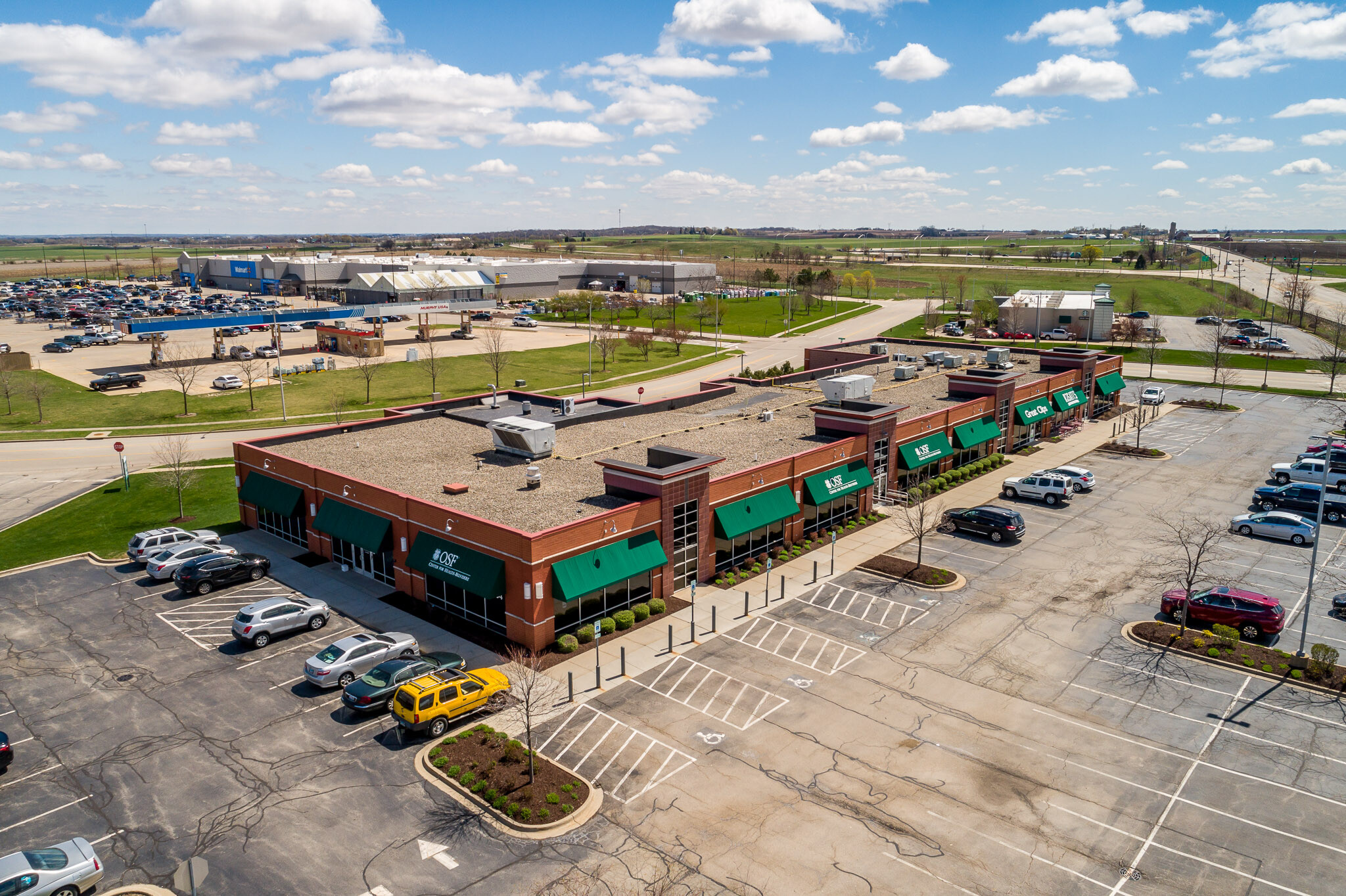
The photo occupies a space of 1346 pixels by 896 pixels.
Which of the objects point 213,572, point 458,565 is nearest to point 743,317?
point 213,572

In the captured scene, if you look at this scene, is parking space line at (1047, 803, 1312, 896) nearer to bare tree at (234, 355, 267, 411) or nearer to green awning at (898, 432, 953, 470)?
green awning at (898, 432, 953, 470)

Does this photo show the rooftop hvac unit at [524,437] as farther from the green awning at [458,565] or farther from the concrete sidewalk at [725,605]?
the concrete sidewalk at [725,605]

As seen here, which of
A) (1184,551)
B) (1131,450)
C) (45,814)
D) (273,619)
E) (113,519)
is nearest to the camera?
(45,814)

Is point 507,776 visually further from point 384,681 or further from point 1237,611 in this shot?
point 1237,611

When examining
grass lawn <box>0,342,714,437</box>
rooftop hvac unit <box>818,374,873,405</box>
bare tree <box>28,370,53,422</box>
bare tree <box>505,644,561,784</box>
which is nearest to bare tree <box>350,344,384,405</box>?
grass lawn <box>0,342,714,437</box>

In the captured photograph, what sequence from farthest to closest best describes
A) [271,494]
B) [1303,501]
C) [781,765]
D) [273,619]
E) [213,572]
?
[1303,501] → [271,494] → [213,572] → [273,619] → [781,765]

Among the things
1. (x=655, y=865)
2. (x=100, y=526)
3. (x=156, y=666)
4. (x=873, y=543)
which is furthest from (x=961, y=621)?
(x=100, y=526)
